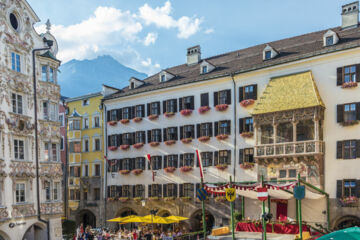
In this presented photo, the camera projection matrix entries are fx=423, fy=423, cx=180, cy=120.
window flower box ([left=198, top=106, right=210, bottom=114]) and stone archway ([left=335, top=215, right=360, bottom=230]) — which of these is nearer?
stone archway ([left=335, top=215, right=360, bottom=230])

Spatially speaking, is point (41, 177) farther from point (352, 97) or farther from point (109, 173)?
point (352, 97)

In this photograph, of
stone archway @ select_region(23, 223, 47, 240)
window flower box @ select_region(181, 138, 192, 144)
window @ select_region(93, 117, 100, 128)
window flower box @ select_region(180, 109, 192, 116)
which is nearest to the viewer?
stone archway @ select_region(23, 223, 47, 240)

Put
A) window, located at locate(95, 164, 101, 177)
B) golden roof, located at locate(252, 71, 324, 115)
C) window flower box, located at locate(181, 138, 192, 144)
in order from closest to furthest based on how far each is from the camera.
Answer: golden roof, located at locate(252, 71, 324, 115) → window flower box, located at locate(181, 138, 192, 144) → window, located at locate(95, 164, 101, 177)

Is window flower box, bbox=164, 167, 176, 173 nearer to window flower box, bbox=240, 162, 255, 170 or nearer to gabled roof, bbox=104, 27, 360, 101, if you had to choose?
window flower box, bbox=240, 162, 255, 170

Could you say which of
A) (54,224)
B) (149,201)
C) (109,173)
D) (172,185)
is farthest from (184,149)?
(54,224)

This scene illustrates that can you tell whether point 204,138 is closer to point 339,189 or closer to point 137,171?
point 137,171

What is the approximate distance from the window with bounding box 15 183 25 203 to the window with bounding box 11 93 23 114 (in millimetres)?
5180

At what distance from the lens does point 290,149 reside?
31.5 m

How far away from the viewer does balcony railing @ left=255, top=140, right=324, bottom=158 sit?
101ft

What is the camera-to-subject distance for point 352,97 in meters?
30.6

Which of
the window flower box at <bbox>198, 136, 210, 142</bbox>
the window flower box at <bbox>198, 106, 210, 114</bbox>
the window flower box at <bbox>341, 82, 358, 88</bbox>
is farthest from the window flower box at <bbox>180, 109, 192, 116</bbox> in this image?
the window flower box at <bbox>341, 82, 358, 88</bbox>

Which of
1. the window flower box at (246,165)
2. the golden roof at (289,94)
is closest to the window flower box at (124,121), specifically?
the window flower box at (246,165)

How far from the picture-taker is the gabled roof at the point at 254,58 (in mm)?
32750

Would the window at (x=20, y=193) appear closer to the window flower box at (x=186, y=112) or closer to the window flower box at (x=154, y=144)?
the window flower box at (x=154, y=144)
